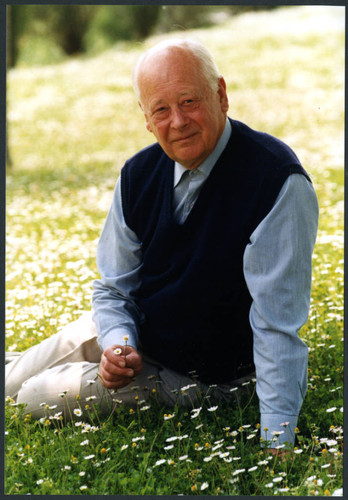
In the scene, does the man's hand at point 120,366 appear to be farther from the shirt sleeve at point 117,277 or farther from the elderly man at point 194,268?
the shirt sleeve at point 117,277

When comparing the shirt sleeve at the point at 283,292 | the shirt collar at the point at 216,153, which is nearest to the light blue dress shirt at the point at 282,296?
the shirt sleeve at the point at 283,292

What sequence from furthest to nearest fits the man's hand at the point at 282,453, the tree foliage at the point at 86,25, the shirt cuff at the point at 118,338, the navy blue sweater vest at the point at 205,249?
1. the tree foliage at the point at 86,25
2. the shirt cuff at the point at 118,338
3. the navy blue sweater vest at the point at 205,249
4. the man's hand at the point at 282,453

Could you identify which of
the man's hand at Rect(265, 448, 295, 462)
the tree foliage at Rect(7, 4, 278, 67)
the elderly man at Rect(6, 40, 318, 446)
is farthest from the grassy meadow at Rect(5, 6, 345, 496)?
the tree foliage at Rect(7, 4, 278, 67)

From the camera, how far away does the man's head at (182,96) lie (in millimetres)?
2812

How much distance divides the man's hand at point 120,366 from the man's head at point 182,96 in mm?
856

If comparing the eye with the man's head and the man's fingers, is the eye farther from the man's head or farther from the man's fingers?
the man's fingers

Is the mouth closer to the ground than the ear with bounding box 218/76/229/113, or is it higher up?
closer to the ground

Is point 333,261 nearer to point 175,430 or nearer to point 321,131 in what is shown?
point 175,430

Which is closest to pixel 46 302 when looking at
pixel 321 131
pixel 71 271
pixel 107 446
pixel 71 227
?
pixel 71 271

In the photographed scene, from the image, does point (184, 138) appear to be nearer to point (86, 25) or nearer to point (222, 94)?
point (222, 94)

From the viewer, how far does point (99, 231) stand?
782 centimetres

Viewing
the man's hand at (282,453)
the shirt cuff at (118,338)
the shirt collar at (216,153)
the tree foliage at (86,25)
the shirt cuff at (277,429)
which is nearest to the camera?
the man's hand at (282,453)

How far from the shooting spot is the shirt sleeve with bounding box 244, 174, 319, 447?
2.82 m

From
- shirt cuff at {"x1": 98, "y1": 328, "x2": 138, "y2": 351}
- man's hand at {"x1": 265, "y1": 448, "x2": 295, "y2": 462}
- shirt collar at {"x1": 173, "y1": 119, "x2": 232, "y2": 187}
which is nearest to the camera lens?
man's hand at {"x1": 265, "y1": 448, "x2": 295, "y2": 462}
